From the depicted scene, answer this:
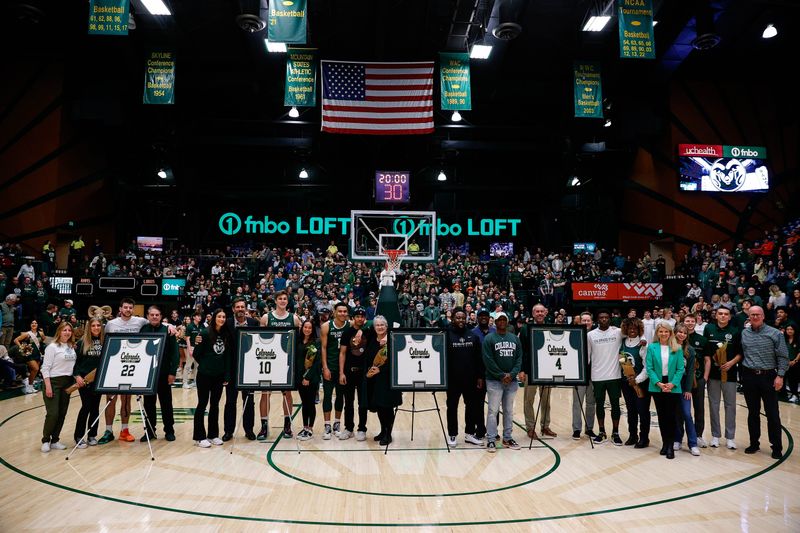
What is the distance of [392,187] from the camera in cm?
2591

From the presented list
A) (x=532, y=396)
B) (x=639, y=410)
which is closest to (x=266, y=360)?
(x=532, y=396)

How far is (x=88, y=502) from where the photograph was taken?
5.00 meters

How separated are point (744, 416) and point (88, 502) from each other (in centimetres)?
1018

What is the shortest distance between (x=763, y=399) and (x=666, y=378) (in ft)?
4.24

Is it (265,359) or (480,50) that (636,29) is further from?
(265,359)

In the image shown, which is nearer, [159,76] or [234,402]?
[234,402]

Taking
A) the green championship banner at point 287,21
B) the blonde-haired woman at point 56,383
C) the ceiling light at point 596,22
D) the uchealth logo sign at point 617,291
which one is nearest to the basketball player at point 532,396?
the blonde-haired woman at point 56,383

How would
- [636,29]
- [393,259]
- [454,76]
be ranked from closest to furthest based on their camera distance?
1. [636,29]
2. [393,259]
3. [454,76]

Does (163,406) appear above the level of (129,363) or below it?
below

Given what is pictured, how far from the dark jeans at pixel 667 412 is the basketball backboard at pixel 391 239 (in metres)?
10.8

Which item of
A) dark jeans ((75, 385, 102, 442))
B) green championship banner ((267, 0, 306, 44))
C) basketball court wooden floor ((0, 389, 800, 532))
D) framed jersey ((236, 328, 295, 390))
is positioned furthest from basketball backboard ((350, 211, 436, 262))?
dark jeans ((75, 385, 102, 442))

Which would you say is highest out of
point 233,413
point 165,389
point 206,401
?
point 165,389

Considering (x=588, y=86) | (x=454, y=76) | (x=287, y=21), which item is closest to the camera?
(x=287, y=21)

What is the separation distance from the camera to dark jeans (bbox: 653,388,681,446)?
6.78m
